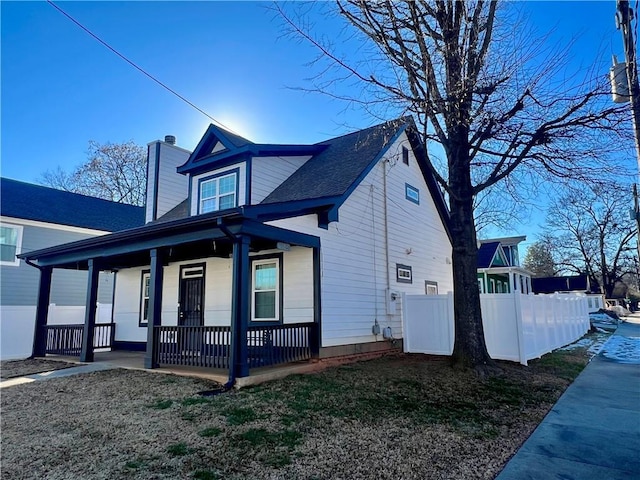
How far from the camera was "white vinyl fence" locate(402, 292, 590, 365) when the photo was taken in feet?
30.0

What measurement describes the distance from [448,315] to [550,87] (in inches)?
228

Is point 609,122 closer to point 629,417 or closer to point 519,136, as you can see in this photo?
point 519,136

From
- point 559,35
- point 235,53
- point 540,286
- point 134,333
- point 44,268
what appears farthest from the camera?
point 540,286

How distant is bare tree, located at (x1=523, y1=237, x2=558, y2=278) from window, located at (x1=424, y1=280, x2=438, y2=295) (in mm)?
40926

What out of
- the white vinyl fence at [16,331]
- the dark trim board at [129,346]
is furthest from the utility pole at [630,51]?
the white vinyl fence at [16,331]

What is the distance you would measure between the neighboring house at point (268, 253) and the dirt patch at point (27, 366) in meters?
0.58

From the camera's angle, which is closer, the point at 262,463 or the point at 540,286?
the point at 262,463

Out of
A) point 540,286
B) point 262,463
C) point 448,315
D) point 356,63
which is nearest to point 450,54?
point 356,63

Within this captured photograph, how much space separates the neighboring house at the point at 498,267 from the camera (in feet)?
75.4

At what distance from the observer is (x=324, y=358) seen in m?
8.68

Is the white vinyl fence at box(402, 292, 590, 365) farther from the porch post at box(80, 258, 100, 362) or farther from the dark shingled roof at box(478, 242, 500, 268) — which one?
the dark shingled roof at box(478, 242, 500, 268)

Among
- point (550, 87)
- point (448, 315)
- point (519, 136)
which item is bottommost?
point (448, 315)

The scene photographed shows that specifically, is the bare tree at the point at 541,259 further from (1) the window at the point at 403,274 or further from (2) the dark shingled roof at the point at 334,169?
(2) the dark shingled roof at the point at 334,169

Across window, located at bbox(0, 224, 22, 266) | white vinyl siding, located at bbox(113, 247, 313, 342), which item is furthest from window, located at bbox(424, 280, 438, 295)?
window, located at bbox(0, 224, 22, 266)
